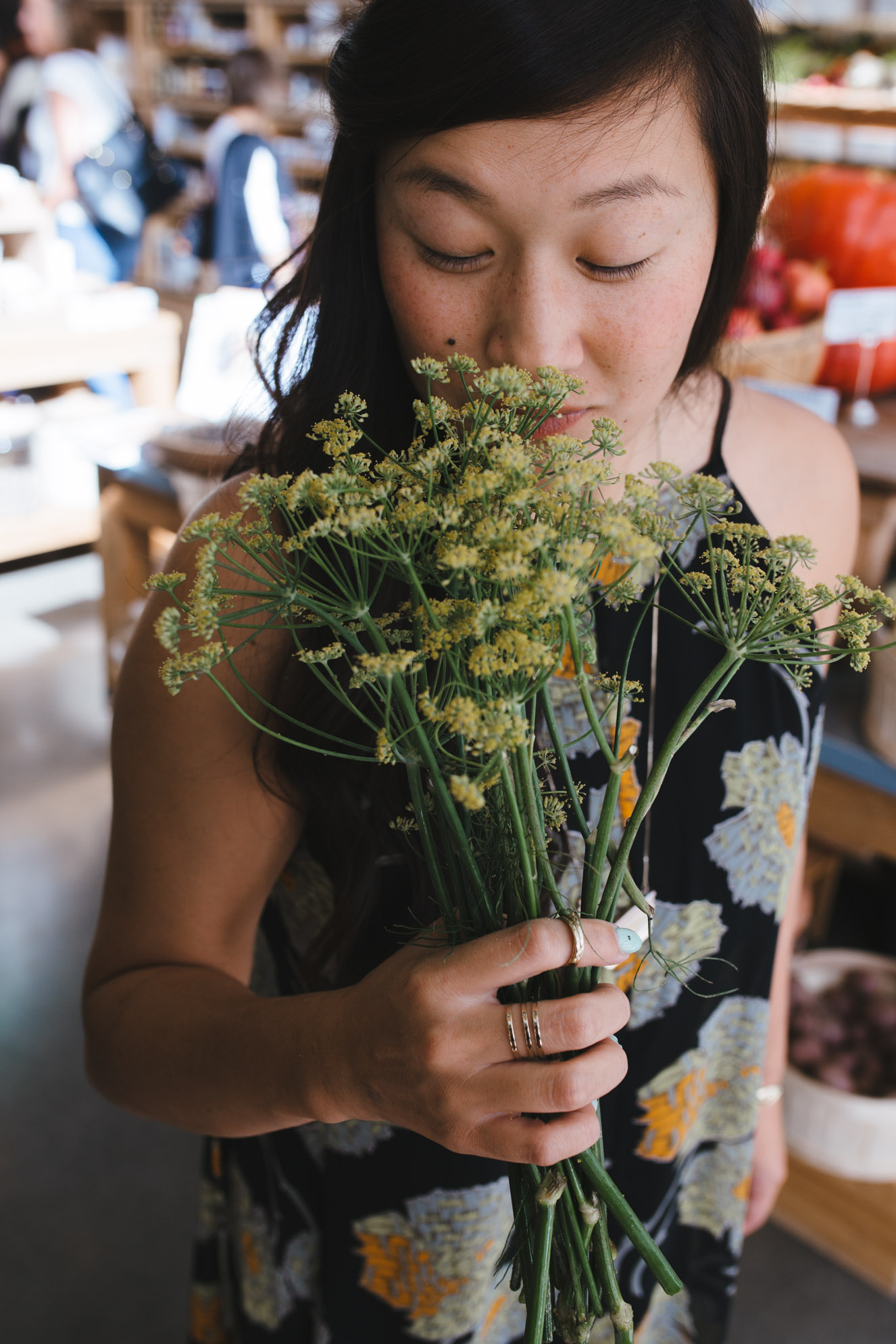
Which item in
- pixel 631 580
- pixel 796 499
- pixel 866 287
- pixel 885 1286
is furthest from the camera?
pixel 866 287

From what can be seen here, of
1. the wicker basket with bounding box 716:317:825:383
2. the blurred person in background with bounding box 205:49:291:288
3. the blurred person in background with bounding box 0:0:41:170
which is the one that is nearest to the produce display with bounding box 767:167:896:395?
the wicker basket with bounding box 716:317:825:383

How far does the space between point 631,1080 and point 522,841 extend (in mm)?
586

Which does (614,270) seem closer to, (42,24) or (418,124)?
(418,124)

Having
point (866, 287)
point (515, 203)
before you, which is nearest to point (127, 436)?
point (866, 287)

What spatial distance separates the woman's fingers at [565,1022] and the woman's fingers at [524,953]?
0.06 feet

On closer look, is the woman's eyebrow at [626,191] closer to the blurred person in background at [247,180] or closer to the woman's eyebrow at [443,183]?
the woman's eyebrow at [443,183]

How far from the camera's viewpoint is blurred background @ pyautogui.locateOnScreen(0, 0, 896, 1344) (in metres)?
1.87

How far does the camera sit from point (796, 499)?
1.08 metres

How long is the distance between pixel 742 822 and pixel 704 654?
0.16 meters

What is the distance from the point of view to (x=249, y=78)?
5.08 metres

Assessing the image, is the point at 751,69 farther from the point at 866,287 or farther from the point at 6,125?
the point at 6,125

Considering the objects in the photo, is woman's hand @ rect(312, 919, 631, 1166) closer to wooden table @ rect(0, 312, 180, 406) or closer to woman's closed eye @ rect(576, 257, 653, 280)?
woman's closed eye @ rect(576, 257, 653, 280)

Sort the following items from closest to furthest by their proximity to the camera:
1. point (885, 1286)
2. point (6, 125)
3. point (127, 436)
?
1. point (885, 1286)
2. point (127, 436)
3. point (6, 125)

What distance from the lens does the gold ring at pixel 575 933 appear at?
0.52 metres
